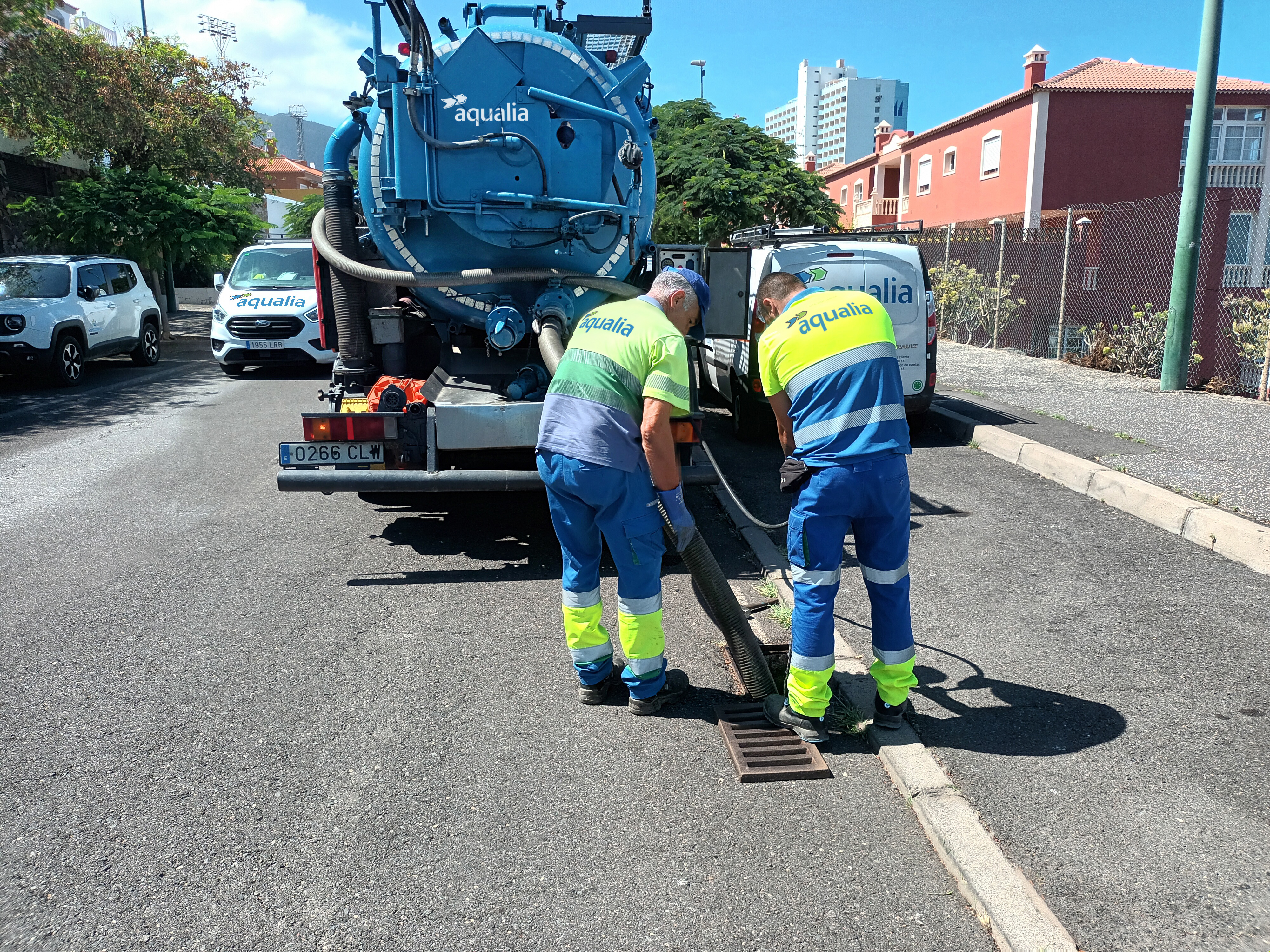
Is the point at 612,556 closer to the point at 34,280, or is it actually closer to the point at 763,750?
the point at 763,750

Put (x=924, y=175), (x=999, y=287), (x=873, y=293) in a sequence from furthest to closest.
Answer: (x=924, y=175)
(x=999, y=287)
(x=873, y=293)

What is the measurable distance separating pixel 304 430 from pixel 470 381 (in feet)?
3.54

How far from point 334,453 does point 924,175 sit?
120 ft

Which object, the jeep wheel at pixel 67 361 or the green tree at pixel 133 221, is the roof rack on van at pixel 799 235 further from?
the green tree at pixel 133 221

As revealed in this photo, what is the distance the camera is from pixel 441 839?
3.02m

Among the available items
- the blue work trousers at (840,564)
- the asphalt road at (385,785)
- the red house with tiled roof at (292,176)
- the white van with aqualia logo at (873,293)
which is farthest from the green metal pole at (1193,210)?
the red house with tiled roof at (292,176)

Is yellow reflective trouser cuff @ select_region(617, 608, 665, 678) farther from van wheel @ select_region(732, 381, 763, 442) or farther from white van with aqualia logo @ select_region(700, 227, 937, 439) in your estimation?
van wheel @ select_region(732, 381, 763, 442)

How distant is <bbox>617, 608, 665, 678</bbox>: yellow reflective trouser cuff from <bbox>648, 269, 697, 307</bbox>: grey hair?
1300 millimetres

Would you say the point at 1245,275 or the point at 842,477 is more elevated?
the point at 1245,275

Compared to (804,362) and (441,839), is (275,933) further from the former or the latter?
(804,362)

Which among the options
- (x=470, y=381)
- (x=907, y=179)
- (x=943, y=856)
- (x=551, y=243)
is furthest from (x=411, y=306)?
(x=907, y=179)

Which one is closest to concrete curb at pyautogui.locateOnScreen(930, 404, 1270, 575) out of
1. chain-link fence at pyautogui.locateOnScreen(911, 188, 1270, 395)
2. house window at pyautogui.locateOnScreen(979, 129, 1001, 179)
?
chain-link fence at pyautogui.locateOnScreen(911, 188, 1270, 395)

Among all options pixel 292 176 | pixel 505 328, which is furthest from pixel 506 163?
pixel 292 176

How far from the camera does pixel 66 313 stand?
44.7 feet
